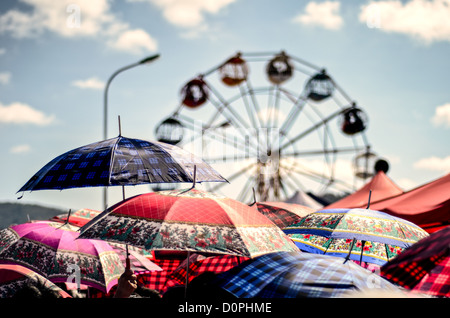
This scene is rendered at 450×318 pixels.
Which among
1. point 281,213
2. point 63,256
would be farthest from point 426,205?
point 63,256

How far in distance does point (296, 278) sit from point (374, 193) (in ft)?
30.5

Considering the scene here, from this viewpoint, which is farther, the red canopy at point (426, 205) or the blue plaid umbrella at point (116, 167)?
the red canopy at point (426, 205)

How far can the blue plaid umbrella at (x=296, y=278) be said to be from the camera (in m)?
3.11

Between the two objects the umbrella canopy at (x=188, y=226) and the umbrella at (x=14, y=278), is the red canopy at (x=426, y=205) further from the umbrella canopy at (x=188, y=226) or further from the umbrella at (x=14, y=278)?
the umbrella at (x=14, y=278)

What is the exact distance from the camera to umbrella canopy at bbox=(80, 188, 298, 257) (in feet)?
12.0

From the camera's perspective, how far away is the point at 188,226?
12.3 ft

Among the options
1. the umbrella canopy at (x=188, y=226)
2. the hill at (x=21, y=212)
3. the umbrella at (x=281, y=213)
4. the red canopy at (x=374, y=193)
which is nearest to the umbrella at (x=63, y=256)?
the umbrella canopy at (x=188, y=226)

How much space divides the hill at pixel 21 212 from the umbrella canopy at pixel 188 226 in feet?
Answer: 123

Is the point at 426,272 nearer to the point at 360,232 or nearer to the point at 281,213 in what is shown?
the point at 360,232

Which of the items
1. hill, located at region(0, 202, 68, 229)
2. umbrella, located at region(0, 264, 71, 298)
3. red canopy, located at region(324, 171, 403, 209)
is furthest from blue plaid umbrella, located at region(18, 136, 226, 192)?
hill, located at region(0, 202, 68, 229)

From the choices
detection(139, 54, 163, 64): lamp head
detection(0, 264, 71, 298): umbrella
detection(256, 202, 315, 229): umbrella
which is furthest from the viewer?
detection(139, 54, 163, 64): lamp head

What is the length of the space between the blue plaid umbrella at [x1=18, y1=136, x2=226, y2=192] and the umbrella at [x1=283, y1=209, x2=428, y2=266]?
143 cm

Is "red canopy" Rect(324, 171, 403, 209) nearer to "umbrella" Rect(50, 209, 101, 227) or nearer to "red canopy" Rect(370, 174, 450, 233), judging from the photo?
"red canopy" Rect(370, 174, 450, 233)
